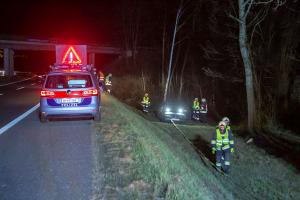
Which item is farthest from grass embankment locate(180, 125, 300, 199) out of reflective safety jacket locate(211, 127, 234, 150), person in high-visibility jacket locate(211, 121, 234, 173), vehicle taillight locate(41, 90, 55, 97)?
vehicle taillight locate(41, 90, 55, 97)

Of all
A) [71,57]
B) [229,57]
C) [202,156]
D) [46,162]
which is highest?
[229,57]

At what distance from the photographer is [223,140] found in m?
10.8

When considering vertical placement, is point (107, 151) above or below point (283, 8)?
below

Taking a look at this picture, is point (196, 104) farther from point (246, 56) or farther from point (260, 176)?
point (260, 176)

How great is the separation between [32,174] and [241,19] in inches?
568

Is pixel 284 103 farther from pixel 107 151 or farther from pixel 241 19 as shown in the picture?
pixel 107 151

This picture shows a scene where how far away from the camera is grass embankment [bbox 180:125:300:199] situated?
35.7 feet

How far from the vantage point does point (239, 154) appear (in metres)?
14.7

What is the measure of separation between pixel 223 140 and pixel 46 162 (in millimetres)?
5343

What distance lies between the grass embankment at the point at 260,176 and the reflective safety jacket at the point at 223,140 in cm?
90

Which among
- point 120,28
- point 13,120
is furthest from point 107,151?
point 120,28

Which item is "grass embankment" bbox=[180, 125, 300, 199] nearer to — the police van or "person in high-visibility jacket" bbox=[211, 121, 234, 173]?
"person in high-visibility jacket" bbox=[211, 121, 234, 173]

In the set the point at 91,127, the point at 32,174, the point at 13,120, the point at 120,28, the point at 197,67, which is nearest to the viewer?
the point at 32,174

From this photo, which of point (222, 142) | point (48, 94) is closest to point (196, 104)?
point (222, 142)
